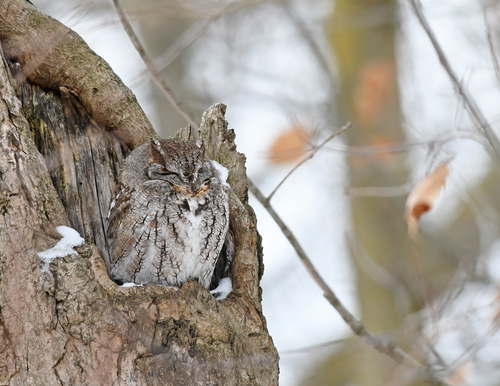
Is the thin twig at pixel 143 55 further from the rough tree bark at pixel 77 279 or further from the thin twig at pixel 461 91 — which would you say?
the thin twig at pixel 461 91

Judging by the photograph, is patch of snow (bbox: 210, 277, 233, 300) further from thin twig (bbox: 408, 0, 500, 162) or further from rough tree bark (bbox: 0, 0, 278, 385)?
thin twig (bbox: 408, 0, 500, 162)

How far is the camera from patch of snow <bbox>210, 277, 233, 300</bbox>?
9.48ft

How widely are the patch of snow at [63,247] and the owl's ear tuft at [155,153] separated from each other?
658mm

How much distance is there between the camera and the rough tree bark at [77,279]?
2.25 metres

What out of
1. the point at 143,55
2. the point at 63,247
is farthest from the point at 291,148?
the point at 63,247

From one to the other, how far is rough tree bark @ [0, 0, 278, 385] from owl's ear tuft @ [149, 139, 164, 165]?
359mm

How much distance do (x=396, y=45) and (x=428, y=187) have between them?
4.54 meters

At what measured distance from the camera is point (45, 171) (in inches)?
98.6

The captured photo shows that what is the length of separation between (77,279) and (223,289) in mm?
864

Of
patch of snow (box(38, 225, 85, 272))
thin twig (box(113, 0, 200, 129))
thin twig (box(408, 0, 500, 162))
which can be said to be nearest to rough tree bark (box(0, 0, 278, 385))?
patch of snow (box(38, 225, 85, 272))

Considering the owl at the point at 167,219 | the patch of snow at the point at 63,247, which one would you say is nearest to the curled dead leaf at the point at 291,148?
the owl at the point at 167,219

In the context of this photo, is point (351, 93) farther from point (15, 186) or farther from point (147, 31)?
point (15, 186)

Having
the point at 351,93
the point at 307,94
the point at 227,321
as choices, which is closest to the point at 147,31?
the point at 307,94

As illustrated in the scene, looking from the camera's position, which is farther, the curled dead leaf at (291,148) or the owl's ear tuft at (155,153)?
the curled dead leaf at (291,148)
